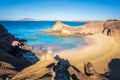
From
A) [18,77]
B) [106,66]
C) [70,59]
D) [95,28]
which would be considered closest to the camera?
[18,77]

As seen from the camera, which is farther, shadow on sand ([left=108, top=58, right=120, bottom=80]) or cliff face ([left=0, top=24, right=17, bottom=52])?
cliff face ([left=0, top=24, right=17, bottom=52])

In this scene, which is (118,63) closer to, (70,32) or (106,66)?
(106,66)

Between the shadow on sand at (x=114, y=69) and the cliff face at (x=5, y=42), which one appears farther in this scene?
the cliff face at (x=5, y=42)

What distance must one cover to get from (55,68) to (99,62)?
48.6 feet

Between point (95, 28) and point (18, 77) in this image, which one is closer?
point (18, 77)

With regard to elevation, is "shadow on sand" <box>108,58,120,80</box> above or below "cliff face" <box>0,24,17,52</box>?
below

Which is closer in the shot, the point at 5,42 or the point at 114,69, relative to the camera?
the point at 114,69

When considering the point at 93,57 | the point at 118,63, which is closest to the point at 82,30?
the point at 93,57

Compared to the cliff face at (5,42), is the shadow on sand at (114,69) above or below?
below

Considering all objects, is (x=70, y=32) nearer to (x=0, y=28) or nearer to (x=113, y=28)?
(x=113, y=28)

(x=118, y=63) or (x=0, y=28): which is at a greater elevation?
(x=0, y=28)

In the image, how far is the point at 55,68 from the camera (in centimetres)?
1066

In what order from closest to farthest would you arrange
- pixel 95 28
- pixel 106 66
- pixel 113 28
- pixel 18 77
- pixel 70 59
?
pixel 18 77 < pixel 106 66 < pixel 70 59 < pixel 113 28 < pixel 95 28

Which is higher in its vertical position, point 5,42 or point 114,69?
point 5,42
